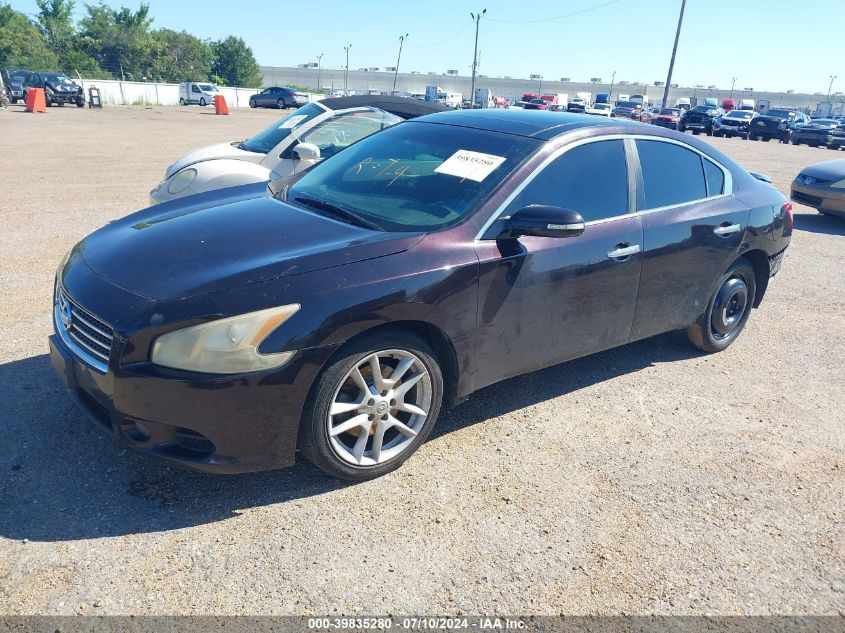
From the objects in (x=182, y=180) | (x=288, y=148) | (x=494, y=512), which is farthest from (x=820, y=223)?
(x=494, y=512)

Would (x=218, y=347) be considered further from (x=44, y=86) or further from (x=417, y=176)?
(x=44, y=86)

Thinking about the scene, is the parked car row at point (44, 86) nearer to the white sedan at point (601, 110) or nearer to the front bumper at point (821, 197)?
the white sedan at point (601, 110)

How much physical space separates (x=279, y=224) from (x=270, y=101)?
46.7 meters

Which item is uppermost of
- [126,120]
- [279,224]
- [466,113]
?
[466,113]

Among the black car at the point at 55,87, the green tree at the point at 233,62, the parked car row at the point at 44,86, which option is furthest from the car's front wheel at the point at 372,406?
the green tree at the point at 233,62

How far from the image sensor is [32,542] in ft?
8.82

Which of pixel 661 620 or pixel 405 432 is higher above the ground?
pixel 405 432

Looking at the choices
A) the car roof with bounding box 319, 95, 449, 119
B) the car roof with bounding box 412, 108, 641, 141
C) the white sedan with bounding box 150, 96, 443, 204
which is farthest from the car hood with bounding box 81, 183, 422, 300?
the car roof with bounding box 319, 95, 449, 119

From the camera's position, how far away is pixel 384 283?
3.01 m

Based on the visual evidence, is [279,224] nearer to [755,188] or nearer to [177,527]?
[177,527]

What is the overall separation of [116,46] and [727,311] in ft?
226

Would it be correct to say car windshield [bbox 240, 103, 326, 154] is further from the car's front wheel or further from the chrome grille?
the car's front wheel

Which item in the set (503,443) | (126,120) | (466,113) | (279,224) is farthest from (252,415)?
(126,120)

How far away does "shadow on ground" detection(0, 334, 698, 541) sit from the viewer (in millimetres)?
2840
